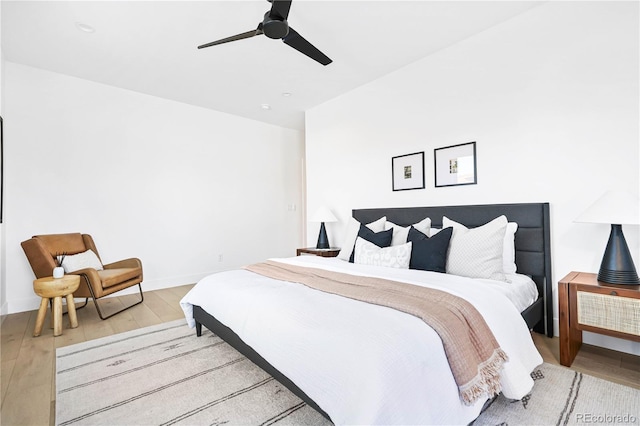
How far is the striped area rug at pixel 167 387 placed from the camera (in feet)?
5.34

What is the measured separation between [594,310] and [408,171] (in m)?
2.07

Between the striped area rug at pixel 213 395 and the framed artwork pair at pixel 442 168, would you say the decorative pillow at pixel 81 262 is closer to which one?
the striped area rug at pixel 213 395

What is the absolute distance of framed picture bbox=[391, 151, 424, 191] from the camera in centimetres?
346

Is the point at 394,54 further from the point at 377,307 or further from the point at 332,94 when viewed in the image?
the point at 377,307

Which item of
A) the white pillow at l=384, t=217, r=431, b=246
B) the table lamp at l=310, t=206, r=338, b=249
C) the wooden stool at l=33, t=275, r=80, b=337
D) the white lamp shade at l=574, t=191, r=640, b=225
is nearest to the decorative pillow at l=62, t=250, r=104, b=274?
the wooden stool at l=33, t=275, r=80, b=337

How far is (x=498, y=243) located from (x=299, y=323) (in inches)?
68.3

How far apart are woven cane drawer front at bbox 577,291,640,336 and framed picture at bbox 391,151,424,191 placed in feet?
5.83

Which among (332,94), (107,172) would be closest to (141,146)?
(107,172)

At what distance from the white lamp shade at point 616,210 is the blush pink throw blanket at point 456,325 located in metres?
1.16

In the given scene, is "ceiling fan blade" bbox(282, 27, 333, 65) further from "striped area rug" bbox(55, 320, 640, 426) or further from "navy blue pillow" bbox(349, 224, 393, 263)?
"striped area rug" bbox(55, 320, 640, 426)

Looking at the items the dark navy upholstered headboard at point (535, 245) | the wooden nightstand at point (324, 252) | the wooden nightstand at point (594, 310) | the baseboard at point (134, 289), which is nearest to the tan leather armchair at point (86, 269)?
the baseboard at point (134, 289)

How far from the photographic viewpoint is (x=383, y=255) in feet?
8.98

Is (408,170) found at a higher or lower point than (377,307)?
higher

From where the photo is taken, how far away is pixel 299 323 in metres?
1.54
